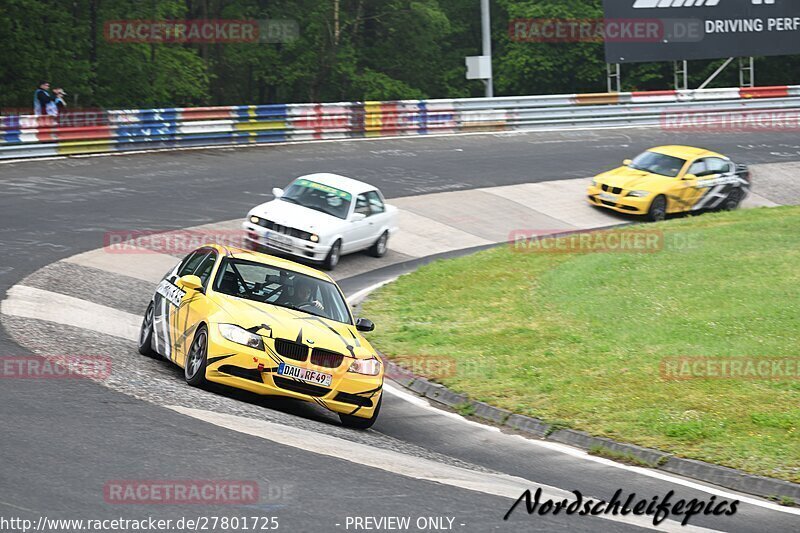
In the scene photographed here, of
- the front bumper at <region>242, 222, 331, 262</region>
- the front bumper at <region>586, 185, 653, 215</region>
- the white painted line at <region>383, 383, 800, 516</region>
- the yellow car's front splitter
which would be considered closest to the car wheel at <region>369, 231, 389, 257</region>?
→ the front bumper at <region>242, 222, 331, 262</region>

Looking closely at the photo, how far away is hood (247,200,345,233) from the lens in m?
19.3

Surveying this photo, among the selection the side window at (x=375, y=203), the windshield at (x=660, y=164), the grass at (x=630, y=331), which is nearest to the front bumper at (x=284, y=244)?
the grass at (x=630, y=331)

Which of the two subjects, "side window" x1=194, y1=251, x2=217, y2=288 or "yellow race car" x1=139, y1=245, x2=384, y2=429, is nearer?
"yellow race car" x1=139, y1=245, x2=384, y2=429

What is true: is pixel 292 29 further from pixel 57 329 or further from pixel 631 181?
pixel 57 329

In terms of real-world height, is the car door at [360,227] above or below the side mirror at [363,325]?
above

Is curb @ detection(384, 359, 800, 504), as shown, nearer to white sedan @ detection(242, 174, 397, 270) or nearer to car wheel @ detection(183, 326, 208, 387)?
car wheel @ detection(183, 326, 208, 387)

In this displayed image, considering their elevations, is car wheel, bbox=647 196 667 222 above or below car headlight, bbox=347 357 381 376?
above

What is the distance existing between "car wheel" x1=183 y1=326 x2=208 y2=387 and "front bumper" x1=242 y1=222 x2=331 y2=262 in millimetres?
8477

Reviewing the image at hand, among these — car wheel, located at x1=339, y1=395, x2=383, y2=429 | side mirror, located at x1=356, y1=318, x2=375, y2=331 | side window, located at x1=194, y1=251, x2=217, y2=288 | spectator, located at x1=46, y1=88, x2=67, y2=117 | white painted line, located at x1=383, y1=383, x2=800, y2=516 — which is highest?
spectator, located at x1=46, y1=88, x2=67, y2=117

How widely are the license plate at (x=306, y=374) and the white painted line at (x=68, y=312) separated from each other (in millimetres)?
3850

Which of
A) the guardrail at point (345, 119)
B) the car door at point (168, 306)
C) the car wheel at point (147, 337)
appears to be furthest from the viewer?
the guardrail at point (345, 119)

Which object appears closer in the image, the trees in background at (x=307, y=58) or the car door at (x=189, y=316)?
the car door at (x=189, y=316)

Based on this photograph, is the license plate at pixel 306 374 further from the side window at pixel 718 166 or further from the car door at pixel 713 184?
the side window at pixel 718 166

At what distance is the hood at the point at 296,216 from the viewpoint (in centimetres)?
1927
